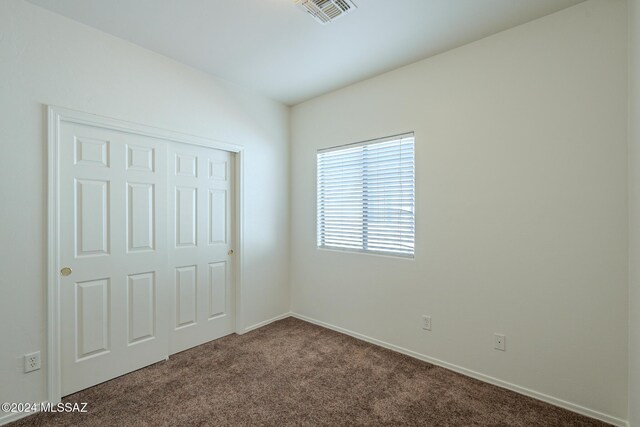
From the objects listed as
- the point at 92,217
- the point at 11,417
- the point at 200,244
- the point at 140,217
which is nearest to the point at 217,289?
the point at 200,244

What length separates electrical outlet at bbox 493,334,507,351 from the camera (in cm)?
229

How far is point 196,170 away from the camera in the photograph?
3.00m

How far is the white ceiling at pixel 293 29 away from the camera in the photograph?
2.01 metres

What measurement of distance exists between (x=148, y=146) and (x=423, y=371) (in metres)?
3.08

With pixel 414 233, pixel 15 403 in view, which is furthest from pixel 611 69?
pixel 15 403

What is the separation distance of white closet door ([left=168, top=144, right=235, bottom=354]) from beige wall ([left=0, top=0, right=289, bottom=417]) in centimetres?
36

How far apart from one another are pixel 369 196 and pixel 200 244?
1821mm

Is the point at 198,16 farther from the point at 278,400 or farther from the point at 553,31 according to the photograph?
the point at 278,400

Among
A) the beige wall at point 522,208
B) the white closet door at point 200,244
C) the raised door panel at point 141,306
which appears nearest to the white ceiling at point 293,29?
the beige wall at point 522,208

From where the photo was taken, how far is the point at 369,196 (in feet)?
10.3

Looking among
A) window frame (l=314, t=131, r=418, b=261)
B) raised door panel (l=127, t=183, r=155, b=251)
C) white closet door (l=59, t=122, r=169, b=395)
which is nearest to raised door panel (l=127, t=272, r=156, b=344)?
white closet door (l=59, t=122, r=169, b=395)

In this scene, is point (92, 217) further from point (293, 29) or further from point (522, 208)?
point (522, 208)

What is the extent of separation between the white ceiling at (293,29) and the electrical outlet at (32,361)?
93.1 inches

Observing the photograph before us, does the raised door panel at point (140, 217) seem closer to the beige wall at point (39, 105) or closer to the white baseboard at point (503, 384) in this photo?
the beige wall at point (39, 105)
